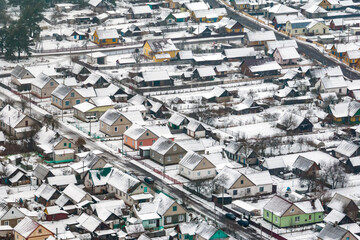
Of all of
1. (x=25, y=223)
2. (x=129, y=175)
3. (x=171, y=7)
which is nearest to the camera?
(x=25, y=223)

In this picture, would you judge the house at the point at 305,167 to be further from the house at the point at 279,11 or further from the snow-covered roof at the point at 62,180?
the house at the point at 279,11

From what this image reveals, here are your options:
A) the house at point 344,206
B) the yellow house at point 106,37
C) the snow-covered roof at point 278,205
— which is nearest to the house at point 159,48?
the yellow house at point 106,37

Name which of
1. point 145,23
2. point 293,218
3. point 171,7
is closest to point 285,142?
point 293,218

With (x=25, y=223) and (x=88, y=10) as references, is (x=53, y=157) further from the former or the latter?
(x=88, y=10)

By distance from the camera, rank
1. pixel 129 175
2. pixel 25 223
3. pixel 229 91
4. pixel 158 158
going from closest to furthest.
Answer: pixel 25 223 → pixel 129 175 → pixel 158 158 → pixel 229 91

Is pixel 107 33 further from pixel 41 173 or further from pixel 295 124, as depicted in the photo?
pixel 41 173

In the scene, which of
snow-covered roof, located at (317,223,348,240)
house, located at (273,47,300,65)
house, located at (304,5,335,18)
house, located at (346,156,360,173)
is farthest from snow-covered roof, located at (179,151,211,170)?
house, located at (304,5,335,18)

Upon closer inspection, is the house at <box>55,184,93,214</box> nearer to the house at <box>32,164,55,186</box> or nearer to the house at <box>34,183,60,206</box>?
the house at <box>34,183,60,206</box>
